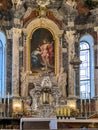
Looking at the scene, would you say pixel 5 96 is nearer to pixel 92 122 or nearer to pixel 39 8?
pixel 39 8

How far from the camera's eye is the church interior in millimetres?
24250

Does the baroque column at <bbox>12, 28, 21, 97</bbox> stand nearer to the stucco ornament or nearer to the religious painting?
the religious painting

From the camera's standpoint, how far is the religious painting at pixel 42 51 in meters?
25.0

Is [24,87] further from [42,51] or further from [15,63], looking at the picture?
[42,51]

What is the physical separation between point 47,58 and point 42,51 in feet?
1.73

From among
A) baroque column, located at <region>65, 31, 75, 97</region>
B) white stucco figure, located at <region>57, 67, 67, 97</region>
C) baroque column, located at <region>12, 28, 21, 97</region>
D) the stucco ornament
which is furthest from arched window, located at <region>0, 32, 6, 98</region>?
baroque column, located at <region>65, 31, 75, 97</region>

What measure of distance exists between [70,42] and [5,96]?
17.0ft

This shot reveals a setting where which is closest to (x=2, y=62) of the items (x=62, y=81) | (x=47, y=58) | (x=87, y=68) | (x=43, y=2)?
(x=47, y=58)

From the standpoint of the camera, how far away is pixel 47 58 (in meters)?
25.2

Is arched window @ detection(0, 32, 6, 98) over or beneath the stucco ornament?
beneath

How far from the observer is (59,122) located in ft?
25.3

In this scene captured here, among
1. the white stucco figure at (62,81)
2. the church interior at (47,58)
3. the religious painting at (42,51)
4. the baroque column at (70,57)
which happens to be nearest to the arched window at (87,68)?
the church interior at (47,58)

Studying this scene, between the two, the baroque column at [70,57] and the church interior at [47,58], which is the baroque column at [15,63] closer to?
the church interior at [47,58]

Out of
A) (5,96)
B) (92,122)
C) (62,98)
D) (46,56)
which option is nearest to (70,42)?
(46,56)
